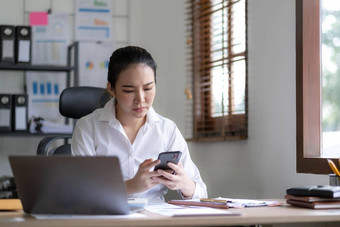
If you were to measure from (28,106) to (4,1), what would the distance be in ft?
2.56

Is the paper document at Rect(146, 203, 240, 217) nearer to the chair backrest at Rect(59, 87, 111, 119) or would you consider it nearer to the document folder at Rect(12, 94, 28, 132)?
the chair backrest at Rect(59, 87, 111, 119)

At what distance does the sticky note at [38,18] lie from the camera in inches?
172

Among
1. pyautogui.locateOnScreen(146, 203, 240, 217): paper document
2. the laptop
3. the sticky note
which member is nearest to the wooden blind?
the sticky note

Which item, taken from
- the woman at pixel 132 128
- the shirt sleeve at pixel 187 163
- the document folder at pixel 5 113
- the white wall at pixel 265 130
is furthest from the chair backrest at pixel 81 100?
the document folder at pixel 5 113

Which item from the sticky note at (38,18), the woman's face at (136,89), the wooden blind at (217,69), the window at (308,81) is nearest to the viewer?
the woman's face at (136,89)

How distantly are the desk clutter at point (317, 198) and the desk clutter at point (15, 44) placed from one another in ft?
8.97

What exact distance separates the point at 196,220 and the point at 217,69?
220 centimetres

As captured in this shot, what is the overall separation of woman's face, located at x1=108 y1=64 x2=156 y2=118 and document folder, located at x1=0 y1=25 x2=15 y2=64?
6.94ft

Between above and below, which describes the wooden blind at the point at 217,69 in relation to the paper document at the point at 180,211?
above

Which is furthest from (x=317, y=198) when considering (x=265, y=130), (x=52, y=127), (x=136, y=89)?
(x=52, y=127)

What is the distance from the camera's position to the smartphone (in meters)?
1.83

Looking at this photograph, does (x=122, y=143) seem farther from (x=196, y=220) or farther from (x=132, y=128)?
(x=196, y=220)

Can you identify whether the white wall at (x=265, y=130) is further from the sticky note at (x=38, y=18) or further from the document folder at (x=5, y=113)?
the sticky note at (x=38, y=18)

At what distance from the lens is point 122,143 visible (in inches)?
88.0
